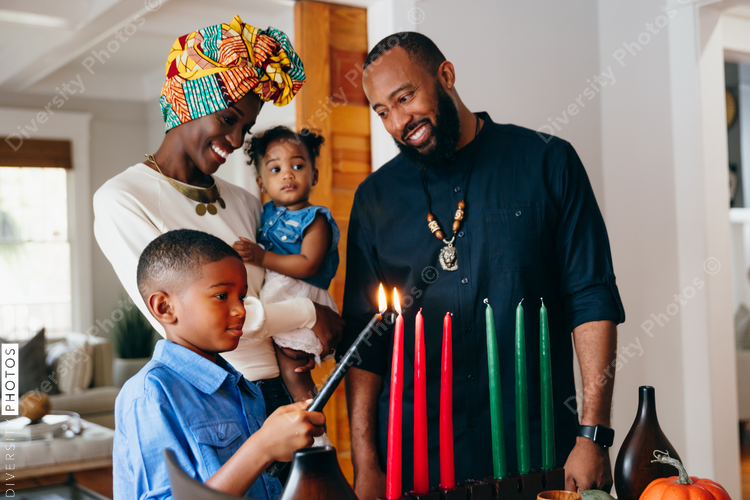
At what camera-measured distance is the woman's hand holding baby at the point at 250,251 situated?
140 centimetres

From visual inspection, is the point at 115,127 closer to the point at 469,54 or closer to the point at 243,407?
the point at 469,54

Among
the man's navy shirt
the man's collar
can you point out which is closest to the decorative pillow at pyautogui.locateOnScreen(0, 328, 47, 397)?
the man's navy shirt

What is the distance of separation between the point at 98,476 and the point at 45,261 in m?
2.84

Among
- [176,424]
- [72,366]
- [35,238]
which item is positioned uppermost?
[35,238]

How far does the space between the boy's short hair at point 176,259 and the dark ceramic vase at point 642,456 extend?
65 cm

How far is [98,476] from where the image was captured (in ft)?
13.4

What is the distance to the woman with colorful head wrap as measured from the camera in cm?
123

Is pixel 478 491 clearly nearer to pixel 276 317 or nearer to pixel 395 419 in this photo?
pixel 395 419

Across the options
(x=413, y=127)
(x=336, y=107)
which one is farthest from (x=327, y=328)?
(x=336, y=107)

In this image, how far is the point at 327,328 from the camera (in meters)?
1.43

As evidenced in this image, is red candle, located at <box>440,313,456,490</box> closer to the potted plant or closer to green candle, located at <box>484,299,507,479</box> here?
green candle, located at <box>484,299,507,479</box>

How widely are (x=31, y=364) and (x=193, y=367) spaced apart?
4500 millimetres

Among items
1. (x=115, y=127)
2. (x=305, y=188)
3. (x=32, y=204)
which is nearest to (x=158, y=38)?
(x=115, y=127)

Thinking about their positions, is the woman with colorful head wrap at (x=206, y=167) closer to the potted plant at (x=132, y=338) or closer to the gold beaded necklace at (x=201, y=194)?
the gold beaded necklace at (x=201, y=194)
